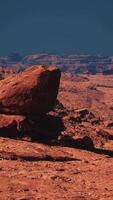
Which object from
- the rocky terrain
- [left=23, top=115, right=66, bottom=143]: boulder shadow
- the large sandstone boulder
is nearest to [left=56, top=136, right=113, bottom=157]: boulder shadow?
the rocky terrain

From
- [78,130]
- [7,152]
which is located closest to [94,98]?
[78,130]

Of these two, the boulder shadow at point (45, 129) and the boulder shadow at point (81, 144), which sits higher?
the boulder shadow at point (45, 129)

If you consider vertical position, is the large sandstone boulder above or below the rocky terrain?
above

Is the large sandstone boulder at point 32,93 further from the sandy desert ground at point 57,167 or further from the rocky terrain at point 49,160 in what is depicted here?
the sandy desert ground at point 57,167

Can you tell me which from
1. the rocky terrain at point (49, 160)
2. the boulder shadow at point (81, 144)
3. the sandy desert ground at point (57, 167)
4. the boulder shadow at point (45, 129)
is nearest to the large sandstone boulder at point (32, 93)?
the rocky terrain at point (49, 160)


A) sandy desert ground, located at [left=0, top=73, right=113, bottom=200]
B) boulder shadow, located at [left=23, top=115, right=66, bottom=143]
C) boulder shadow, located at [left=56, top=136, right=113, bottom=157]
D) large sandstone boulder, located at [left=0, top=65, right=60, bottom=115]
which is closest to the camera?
sandy desert ground, located at [left=0, top=73, right=113, bottom=200]

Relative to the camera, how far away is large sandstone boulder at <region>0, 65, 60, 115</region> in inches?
1022

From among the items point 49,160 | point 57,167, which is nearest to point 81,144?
point 49,160

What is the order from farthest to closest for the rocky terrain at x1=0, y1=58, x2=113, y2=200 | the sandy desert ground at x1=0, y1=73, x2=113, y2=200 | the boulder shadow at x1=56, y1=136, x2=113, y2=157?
the boulder shadow at x1=56, y1=136, x2=113, y2=157, the rocky terrain at x1=0, y1=58, x2=113, y2=200, the sandy desert ground at x1=0, y1=73, x2=113, y2=200

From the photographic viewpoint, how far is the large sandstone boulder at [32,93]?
25953 mm

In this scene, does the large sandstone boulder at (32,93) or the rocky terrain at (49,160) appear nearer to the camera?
the rocky terrain at (49,160)

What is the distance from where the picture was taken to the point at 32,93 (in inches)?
1021

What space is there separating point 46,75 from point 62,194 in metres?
10.5

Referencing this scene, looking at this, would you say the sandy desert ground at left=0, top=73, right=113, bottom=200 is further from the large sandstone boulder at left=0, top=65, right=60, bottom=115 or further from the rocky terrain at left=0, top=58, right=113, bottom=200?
the large sandstone boulder at left=0, top=65, right=60, bottom=115
